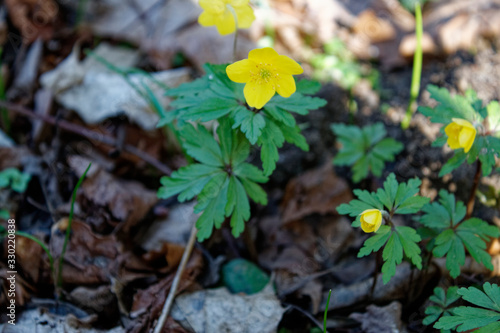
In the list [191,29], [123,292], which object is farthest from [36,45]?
[123,292]

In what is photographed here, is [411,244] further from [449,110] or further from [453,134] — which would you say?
[449,110]

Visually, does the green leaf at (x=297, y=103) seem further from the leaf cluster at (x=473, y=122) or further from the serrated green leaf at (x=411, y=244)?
the serrated green leaf at (x=411, y=244)

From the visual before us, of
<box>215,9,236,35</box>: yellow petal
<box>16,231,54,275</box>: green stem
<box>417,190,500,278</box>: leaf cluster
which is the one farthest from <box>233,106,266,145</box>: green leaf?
<box>16,231,54,275</box>: green stem

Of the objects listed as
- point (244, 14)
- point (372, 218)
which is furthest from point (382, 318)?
point (244, 14)

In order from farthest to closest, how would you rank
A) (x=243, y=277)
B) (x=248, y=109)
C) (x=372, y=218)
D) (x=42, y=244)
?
1. (x=243, y=277)
2. (x=42, y=244)
3. (x=248, y=109)
4. (x=372, y=218)

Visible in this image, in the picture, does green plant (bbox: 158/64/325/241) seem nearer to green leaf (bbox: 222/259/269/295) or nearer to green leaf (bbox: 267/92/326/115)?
green leaf (bbox: 267/92/326/115)

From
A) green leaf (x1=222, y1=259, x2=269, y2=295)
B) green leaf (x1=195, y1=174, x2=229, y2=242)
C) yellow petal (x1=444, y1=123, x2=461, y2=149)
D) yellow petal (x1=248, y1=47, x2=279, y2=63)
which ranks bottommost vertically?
green leaf (x1=222, y1=259, x2=269, y2=295)

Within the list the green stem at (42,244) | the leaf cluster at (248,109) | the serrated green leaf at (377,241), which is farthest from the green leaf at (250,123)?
the green stem at (42,244)

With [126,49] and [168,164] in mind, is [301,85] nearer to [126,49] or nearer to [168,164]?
[168,164]
